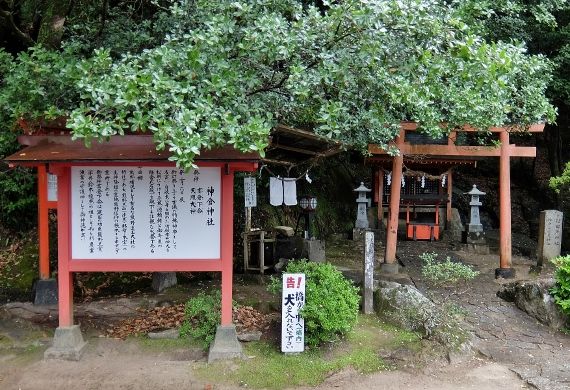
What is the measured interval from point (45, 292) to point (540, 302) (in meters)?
9.10

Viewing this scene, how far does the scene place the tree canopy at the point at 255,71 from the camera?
15.1 feet

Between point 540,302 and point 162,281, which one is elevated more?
point 162,281

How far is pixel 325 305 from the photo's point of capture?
251 inches

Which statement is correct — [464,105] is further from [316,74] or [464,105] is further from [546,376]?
[546,376]

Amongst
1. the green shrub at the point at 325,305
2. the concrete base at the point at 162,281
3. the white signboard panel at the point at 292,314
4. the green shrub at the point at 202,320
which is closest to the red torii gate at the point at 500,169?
the green shrub at the point at 325,305

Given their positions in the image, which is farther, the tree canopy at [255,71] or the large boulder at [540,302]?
the large boulder at [540,302]

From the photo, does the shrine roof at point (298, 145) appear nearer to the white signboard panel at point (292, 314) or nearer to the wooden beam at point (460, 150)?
the wooden beam at point (460, 150)

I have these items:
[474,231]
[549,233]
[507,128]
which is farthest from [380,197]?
[507,128]

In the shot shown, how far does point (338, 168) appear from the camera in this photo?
1889cm

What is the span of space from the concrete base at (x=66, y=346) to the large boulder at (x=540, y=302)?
24.9 ft

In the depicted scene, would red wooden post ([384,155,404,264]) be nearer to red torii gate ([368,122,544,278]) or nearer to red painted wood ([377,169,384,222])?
red torii gate ([368,122,544,278])

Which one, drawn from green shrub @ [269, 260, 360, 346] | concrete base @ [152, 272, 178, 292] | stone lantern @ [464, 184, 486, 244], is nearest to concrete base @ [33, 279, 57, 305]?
concrete base @ [152, 272, 178, 292]

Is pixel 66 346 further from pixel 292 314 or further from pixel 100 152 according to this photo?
pixel 292 314

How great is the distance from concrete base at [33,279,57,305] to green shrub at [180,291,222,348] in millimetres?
3172
